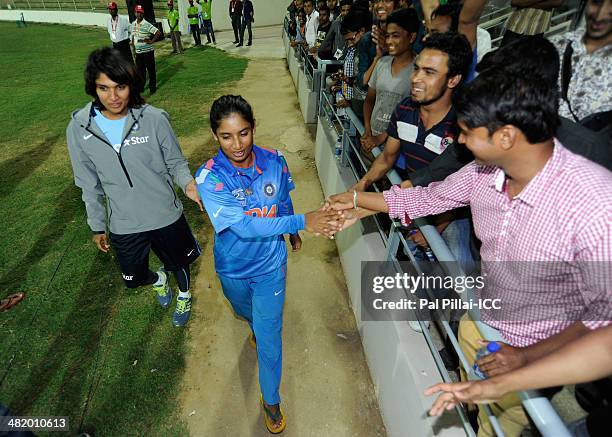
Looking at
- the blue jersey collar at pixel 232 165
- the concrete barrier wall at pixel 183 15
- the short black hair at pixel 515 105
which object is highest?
the short black hair at pixel 515 105

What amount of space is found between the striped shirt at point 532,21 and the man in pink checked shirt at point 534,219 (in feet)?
7.80

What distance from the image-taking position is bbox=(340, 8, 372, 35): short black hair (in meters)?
5.53

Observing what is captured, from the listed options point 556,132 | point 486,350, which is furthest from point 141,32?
point 486,350

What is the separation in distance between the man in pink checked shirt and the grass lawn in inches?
98.0

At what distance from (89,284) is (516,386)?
13.8ft

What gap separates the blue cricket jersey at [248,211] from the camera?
2.24 m

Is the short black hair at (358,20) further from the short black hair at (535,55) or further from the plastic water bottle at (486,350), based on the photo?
the plastic water bottle at (486,350)

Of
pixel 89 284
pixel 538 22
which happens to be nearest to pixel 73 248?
pixel 89 284

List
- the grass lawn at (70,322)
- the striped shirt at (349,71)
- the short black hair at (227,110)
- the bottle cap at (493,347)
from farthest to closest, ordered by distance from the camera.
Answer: the striped shirt at (349,71) < the grass lawn at (70,322) < the short black hair at (227,110) < the bottle cap at (493,347)

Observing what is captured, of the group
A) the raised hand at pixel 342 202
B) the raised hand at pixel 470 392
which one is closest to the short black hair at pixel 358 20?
the raised hand at pixel 342 202

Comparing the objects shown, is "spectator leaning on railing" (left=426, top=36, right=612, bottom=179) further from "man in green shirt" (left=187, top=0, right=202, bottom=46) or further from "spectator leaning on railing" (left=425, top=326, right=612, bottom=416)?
"man in green shirt" (left=187, top=0, right=202, bottom=46)

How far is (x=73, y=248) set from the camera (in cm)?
476

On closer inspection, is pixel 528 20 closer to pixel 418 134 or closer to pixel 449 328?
pixel 418 134

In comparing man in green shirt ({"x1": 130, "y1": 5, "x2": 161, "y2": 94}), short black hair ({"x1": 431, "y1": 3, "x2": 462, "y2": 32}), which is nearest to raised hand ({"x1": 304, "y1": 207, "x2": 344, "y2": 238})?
short black hair ({"x1": 431, "y1": 3, "x2": 462, "y2": 32})
